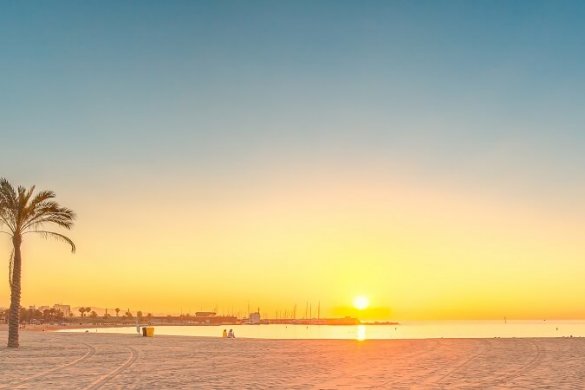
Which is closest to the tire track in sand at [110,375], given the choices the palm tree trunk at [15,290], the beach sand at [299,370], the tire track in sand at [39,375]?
the beach sand at [299,370]

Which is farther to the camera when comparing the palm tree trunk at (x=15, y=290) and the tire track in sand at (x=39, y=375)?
the palm tree trunk at (x=15, y=290)

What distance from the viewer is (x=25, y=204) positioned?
1430 inches

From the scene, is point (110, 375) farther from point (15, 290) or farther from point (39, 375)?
point (15, 290)

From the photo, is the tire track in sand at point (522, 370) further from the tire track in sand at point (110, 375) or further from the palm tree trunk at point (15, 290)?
the palm tree trunk at point (15, 290)

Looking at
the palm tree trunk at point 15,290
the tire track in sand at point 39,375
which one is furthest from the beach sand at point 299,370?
the palm tree trunk at point 15,290

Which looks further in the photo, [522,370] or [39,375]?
[522,370]

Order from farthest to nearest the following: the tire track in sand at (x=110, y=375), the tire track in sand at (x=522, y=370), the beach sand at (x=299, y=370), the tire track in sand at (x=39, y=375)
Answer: the tire track in sand at (x=522, y=370) < the beach sand at (x=299, y=370) < the tire track in sand at (x=39, y=375) < the tire track in sand at (x=110, y=375)

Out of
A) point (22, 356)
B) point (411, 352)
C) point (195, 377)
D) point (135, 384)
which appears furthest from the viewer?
point (411, 352)

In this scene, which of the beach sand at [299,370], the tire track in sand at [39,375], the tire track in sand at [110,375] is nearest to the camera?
the tire track in sand at [110,375]

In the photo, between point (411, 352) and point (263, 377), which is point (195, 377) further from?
point (411, 352)

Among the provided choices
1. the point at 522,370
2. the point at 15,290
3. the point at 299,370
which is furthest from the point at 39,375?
the point at 522,370

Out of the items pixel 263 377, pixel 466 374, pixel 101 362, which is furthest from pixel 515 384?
pixel 101 362

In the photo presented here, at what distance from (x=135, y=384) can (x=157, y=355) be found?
13.1 m

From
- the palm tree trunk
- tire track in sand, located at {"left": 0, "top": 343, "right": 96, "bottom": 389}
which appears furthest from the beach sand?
the palm tree trunk
